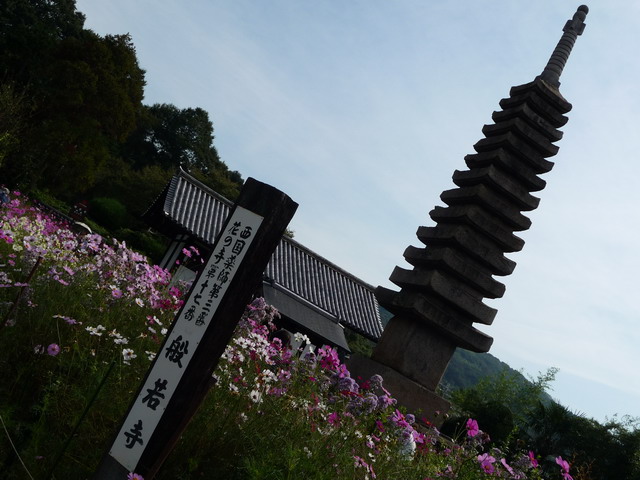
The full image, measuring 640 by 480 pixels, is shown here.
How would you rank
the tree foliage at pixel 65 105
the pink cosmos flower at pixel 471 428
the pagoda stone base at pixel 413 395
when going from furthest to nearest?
1. the tree foliage at pixel 65 105
2. the pagoda stone base at pixel 413 395
3. the pink cosmos flower at pixel 471 428

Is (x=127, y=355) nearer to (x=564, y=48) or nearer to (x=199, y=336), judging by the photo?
(x=199, y=336)

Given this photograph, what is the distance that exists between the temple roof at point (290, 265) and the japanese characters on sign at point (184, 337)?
15.7 metres

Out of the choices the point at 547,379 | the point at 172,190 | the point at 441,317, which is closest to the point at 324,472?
the point at 441,317

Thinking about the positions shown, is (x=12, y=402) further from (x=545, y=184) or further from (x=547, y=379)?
(x=547, y=379)

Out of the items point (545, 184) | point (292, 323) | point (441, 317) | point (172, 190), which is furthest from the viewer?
point (172, 190)

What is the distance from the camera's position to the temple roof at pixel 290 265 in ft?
61.8

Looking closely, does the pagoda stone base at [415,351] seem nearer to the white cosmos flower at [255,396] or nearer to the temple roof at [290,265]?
the white cosmos flower at [255,396]

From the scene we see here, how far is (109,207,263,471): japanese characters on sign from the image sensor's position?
7.97 ft

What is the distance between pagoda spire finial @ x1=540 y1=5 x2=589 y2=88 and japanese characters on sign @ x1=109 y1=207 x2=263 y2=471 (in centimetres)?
658

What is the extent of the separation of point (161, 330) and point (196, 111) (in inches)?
2007

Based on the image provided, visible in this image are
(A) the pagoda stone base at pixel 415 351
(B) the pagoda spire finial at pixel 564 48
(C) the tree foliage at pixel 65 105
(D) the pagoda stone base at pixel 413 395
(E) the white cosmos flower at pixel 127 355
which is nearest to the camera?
(E) the white cosmos flower at pixel 127 355

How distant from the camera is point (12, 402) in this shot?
3293 millimetres

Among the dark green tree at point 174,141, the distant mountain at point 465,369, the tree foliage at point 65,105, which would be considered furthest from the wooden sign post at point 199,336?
the distant mountain at point 465,369

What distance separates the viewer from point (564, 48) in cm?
764
